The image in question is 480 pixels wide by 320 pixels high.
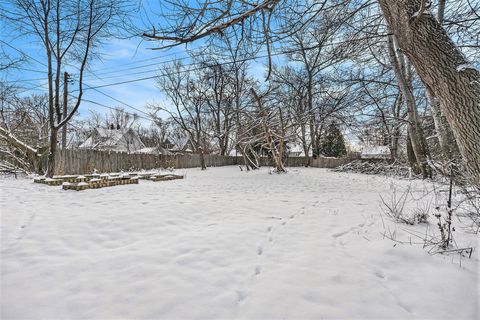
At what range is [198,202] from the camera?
3.79m

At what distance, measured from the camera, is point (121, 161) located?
1124 centimetres

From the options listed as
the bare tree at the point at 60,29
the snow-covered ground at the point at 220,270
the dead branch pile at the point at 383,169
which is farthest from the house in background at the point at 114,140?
the snow-covered ground at the point at 220,270

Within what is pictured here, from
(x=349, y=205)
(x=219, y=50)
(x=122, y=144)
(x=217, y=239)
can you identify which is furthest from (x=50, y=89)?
(x=122, y=144)

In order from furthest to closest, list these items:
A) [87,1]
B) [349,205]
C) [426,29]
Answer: [87,1]
[349,205]
[426,29]

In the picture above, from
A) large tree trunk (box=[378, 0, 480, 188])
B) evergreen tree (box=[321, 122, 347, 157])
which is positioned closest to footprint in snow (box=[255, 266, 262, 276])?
large tree trunk (box=[378, 0, 480, 188])

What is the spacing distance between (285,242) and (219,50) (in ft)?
8.95

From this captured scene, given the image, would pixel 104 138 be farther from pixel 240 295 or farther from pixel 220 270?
pixel 240 295

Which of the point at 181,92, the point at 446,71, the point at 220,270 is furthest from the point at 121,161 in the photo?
the point at 446,71

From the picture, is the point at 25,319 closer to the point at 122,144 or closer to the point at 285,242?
the point at 285,242

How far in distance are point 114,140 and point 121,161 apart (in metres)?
18.2

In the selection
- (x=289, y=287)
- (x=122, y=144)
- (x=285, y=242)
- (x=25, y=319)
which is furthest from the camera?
(x=122, y=144)

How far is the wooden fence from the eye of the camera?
8531mm

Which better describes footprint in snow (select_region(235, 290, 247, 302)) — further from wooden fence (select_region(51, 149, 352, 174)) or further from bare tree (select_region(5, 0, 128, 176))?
wooden fence (select_region(51, 149, 352, 174))

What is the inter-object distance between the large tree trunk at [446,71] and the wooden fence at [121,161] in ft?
32.8
